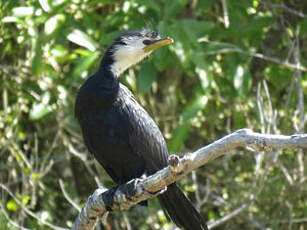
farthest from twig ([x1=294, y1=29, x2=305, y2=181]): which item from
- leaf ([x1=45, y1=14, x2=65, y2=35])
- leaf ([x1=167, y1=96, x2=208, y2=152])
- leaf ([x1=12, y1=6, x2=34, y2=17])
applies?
leaf ([x1=12, y1=6, x2=34, y2=17])

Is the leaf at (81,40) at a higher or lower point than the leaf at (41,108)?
higher

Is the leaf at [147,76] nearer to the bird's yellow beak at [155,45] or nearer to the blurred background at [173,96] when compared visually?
the blurred background at [173,96]

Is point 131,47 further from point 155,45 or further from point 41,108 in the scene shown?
point 41,108

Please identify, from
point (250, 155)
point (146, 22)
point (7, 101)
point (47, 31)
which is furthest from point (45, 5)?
point (250, 155)

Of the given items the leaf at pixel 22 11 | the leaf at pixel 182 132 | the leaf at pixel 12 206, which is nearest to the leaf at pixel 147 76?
the leaf at pixel 182 132

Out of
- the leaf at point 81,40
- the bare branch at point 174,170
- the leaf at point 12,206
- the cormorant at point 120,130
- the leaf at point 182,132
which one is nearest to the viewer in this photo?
the bare branch at point 174,170

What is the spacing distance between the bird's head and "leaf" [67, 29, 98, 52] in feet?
1.92

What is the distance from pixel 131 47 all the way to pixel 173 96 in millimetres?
2181

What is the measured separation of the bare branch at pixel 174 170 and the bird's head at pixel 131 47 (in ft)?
2.93

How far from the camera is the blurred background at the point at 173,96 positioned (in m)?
4.88

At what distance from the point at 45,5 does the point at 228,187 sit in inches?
119

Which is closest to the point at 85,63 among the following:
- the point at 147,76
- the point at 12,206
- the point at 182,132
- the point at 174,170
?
the point at 147,76

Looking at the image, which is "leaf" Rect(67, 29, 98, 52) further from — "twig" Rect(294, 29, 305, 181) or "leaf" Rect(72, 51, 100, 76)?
"twig" Rect(294, 29, 305, 181)

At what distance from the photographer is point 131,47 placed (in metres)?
4.27
